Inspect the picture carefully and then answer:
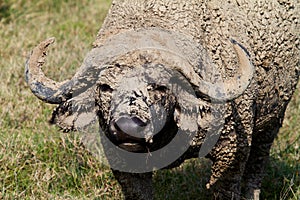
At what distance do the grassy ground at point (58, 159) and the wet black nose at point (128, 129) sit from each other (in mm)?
1415

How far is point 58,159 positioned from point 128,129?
195cm

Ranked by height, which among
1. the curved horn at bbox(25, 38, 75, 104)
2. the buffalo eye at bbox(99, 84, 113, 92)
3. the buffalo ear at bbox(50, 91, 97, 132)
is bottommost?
the buffalo ear at bbox(50, 91, 97, 132)

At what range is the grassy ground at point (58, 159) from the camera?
4.82m

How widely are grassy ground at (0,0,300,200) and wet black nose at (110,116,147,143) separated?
1415mm

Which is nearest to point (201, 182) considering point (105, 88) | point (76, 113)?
point (76, 113)

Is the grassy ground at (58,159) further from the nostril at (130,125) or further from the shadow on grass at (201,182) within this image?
the nostril at (130,125)

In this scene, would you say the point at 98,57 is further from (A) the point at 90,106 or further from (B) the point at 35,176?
(B) the point at 35,176

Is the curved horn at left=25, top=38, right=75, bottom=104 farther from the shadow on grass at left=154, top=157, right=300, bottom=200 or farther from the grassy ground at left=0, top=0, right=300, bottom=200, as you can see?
the shadow on grass at left=154, top=157, right=300, bottom=200

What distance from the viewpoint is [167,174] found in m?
5.25

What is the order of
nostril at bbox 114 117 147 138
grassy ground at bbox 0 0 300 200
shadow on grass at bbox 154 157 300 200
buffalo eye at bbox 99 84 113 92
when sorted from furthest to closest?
1. shadow on grass at bbox 154 157 300 200
2. grassy ground at bbox 0 0 300 200
3. buffalo eye at bbox 99 84 113 92
4. nostril at bbox 114 117 147 138

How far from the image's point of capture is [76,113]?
374 centimetres

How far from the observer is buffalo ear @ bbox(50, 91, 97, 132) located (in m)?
3.67

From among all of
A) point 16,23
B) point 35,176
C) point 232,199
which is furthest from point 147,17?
point 16,23

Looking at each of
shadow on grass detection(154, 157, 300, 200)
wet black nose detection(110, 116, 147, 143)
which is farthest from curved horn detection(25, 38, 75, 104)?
shadow on grass detection(154, 157, 300, 200)
